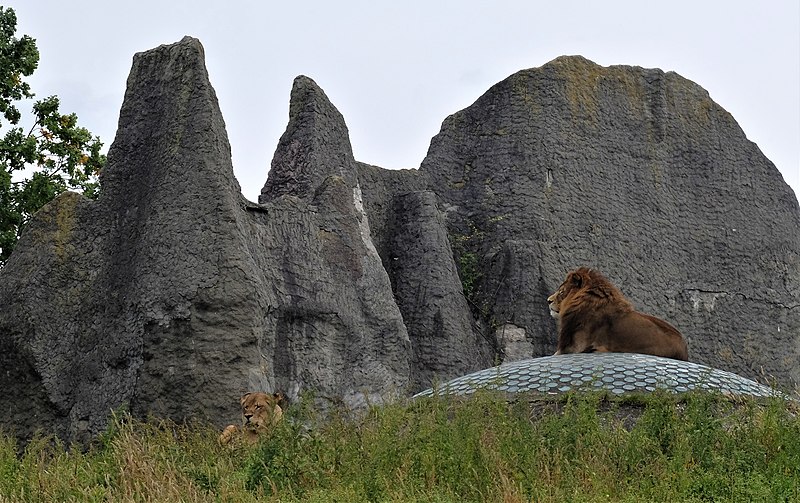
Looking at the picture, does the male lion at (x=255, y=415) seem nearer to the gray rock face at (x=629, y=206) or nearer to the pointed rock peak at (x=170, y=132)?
the pointed rock peak at (x=170, y=132)

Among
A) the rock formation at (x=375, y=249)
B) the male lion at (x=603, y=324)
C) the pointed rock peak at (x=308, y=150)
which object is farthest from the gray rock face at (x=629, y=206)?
the male lion at (x=603, y=324)

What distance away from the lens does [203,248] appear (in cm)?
1241

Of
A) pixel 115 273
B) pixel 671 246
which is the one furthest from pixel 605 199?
pixel 115 273

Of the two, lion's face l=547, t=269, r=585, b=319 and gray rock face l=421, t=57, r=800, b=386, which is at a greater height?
gray rock face l=421, t=57, r=800, b=386

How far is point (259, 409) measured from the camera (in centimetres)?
1109

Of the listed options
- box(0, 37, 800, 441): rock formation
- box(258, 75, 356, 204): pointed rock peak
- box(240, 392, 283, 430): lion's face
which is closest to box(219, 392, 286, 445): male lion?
box(240, 392, 283, 430): lion's face

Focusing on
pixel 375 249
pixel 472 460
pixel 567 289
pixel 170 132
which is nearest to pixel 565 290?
pixel 567 289

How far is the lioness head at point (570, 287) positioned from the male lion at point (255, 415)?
3306 millimetres

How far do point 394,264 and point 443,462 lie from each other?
7151 mm

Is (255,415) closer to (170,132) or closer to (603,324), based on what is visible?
(170,132)

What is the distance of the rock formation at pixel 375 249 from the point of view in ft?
40.8

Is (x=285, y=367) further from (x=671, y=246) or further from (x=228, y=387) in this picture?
(x=671, y=246)

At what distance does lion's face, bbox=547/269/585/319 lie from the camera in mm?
13266

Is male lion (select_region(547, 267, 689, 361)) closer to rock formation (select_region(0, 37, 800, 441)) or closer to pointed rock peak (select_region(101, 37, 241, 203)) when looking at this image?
rock formation (select_region(0, 37, 800, 441))
